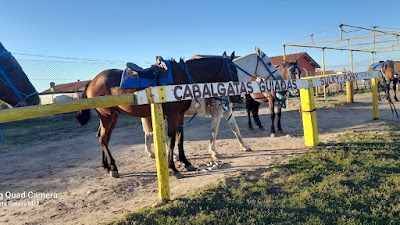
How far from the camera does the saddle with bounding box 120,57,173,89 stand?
4.75 m

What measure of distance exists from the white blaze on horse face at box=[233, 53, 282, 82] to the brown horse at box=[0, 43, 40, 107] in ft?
11.9

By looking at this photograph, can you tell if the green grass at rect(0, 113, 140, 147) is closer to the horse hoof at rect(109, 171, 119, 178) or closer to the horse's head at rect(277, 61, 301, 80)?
the horse hoof at rect(109, 171, 119, 178)

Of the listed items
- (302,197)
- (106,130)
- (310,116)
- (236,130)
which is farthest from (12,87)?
(310,116)

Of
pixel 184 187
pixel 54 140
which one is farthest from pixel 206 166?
pixel 54 140

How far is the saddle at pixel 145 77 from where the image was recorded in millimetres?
4750

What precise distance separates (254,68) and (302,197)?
11.7ft

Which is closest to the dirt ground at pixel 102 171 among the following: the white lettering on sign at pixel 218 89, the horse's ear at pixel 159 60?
the white lettering on sign at pixel 218 89

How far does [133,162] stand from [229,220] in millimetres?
3448

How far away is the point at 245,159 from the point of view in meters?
5.54

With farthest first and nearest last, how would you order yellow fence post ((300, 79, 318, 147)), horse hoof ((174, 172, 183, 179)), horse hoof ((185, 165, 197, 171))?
yellow fence post ((300, 79, 318, 147)) → horse hoof ((185, 165, 197, 171)) → horse hoof ((174, 172, 183, 179))

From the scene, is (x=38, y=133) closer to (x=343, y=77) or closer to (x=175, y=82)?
(x=175, y=82)

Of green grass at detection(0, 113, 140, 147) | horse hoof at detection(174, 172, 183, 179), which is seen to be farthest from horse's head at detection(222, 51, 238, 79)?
green grass at detection(0, 113, 140, 147)

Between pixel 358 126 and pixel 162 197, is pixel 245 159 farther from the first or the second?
pixel 358 126

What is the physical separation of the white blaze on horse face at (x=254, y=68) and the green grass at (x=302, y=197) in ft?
6.89
